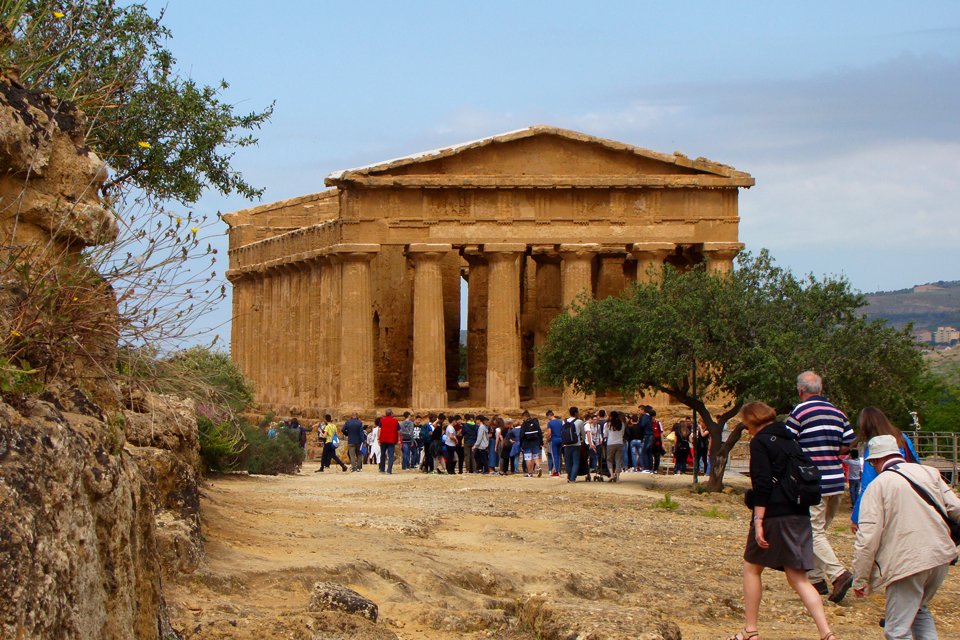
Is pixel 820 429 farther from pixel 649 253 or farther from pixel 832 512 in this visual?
pixel 649 253

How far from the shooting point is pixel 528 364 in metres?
43.6

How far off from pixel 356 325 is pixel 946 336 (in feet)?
488

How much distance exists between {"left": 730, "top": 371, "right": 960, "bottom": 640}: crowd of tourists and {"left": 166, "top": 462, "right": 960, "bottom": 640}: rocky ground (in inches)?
35.0

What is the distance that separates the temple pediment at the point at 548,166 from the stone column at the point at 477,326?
296cm

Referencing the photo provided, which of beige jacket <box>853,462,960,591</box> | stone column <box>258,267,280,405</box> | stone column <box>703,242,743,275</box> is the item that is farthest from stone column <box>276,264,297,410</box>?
beige jacket <box>853,462,960,591</box>

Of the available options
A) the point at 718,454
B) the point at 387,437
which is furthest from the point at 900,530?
the point at 387,437

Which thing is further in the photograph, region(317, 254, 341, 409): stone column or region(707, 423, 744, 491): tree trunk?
region(317, 254, 341, 409): stone column

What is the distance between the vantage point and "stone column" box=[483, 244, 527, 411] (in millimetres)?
37594

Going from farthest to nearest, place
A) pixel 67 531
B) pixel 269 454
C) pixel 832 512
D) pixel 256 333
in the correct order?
pixel 256 333, pixel 269 454, pixel 832 512, pixel 67 531

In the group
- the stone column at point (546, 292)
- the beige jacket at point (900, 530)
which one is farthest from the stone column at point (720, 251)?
the beige jacket at point (900, 530)

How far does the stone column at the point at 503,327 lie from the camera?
123 ft

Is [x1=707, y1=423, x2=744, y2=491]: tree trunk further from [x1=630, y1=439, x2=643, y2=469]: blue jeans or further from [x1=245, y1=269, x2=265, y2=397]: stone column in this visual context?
[x1=245, y1=269, x2=265, y2=397]: stone column

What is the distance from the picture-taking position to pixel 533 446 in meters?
26.6

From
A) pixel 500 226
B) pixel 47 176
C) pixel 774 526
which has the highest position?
pixel 500 226
